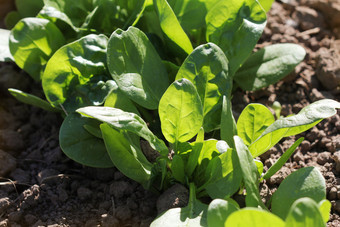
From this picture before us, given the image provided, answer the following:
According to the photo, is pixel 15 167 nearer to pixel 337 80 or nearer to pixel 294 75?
pixel 294 75

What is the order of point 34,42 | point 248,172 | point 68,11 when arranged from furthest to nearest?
point 68,11, point 34,42, point 248,172

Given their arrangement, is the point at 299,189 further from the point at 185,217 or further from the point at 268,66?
the point at 268,66

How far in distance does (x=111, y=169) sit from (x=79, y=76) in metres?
0.36

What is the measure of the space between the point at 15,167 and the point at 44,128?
0.23 meters

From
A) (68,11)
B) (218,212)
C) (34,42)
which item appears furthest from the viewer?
(68,11)

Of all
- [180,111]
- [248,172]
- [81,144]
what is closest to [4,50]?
[81,144]

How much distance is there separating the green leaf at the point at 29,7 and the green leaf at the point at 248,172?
119cm

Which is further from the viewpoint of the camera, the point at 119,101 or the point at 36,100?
the point at 36,100

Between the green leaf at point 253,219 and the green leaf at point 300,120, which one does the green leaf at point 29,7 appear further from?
the green leaf at point 253,219

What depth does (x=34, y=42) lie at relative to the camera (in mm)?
1724

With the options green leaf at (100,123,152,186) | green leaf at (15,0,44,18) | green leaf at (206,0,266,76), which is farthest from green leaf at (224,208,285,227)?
green leaf at (15,0,44,18)

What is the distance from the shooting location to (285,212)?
4.26 feet

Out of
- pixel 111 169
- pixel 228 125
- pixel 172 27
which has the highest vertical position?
pixel 172 27

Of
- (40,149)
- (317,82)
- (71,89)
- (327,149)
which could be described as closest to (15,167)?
(40,149)
